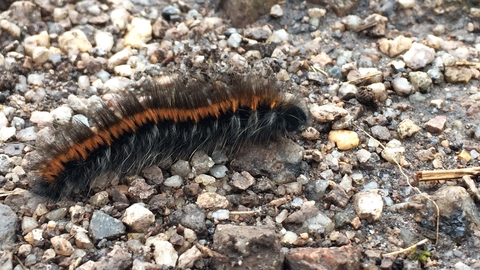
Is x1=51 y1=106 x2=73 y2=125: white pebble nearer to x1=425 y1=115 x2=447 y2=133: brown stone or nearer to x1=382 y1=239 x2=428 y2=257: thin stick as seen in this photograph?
x1=382 y1=239 x2=428 y2=257: thin stick

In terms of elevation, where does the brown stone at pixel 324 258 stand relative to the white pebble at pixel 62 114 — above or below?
below

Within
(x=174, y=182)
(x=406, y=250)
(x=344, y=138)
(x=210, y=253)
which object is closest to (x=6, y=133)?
(x=174, y=182)

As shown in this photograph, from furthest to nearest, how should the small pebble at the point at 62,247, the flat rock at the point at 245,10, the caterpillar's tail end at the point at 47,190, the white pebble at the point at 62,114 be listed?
1. the flat rock at the point at 245,10
2. the white pebble at the point at 62,114
3. the caterpillar's tail end at the point at 47,190
4. the small pebble at the point at 62,247

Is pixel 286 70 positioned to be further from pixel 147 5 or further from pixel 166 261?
pixel 166 261

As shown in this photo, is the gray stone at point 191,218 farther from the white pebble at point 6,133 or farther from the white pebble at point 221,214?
the white pebble at point 6,133

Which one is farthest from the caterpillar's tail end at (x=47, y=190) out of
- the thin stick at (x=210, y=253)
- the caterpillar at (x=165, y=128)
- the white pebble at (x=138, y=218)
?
the thin stick at (x=210, y=253)

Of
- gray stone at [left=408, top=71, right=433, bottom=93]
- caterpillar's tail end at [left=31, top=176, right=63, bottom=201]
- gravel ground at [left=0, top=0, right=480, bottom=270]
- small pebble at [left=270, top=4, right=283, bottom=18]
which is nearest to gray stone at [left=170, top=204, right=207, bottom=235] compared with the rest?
gravel ground at [left=0, top=0, right=480, bottom=270]

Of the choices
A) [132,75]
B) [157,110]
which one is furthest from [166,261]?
[132,75]

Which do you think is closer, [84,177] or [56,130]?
[84,177]
